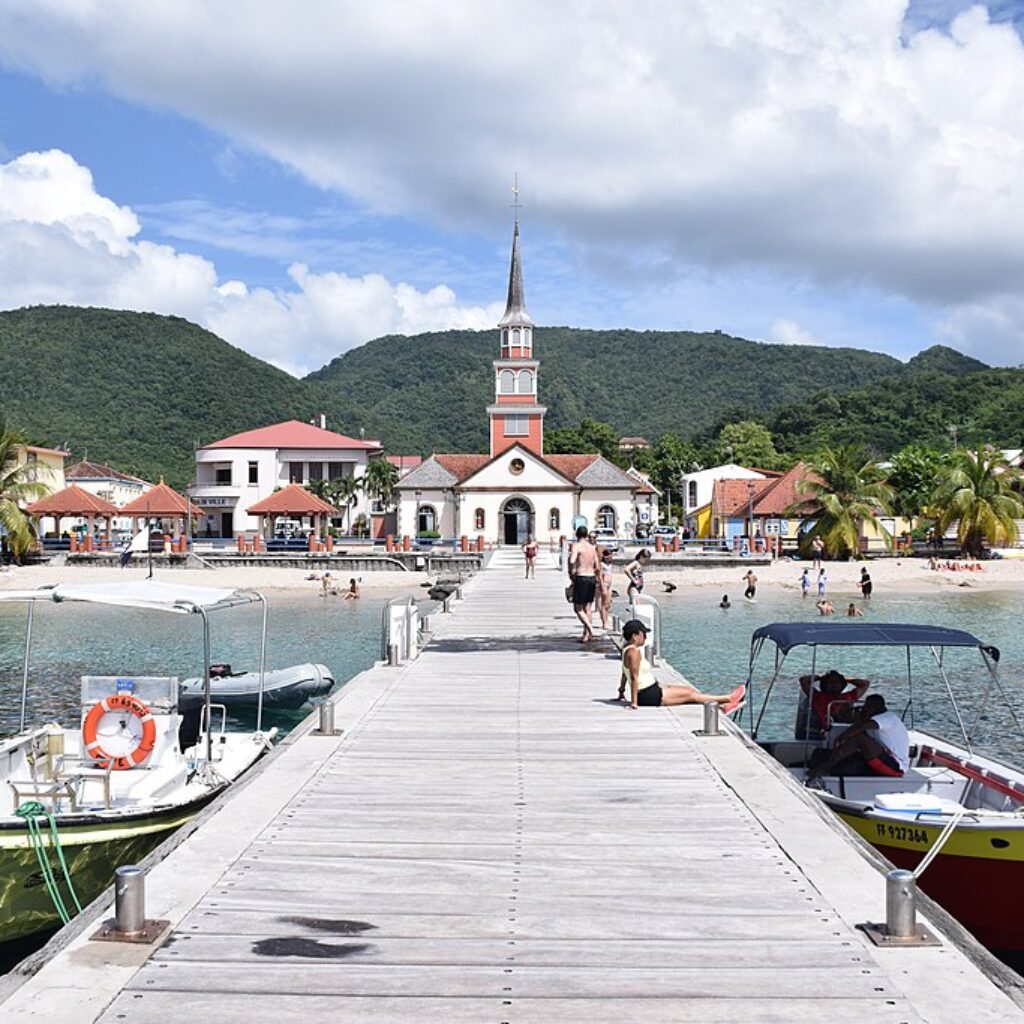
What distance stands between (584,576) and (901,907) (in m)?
12.5

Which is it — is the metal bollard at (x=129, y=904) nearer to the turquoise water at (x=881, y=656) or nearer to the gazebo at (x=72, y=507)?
the turquoise water at (x=881, y=656)

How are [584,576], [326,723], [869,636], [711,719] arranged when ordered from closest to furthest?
[326,723], [711,719], [869,636], [584,576]

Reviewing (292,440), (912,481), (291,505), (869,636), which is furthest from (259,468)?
(869,636)

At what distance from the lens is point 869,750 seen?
1170cm

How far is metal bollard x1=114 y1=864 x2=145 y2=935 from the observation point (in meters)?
5.88

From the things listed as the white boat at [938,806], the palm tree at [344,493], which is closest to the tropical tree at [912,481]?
the palm tree at [344,493]

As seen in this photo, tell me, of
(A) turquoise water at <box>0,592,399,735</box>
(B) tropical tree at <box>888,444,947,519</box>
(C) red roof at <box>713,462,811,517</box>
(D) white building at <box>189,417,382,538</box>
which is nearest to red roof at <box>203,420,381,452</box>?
(D) white building at <box>189,417,382,538</box>

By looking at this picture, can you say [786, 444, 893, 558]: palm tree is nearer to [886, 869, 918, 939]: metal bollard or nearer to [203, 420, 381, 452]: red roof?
[203, 420, 381, 452]: red roof

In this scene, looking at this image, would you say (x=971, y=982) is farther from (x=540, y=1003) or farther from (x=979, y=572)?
(x=979, y=572)

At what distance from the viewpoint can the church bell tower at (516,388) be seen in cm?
7294

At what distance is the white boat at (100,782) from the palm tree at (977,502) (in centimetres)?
5462

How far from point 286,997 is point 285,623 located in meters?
37.4

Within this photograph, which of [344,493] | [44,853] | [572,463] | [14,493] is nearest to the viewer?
[44,853]

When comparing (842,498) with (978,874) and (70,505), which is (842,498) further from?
(978,874)
